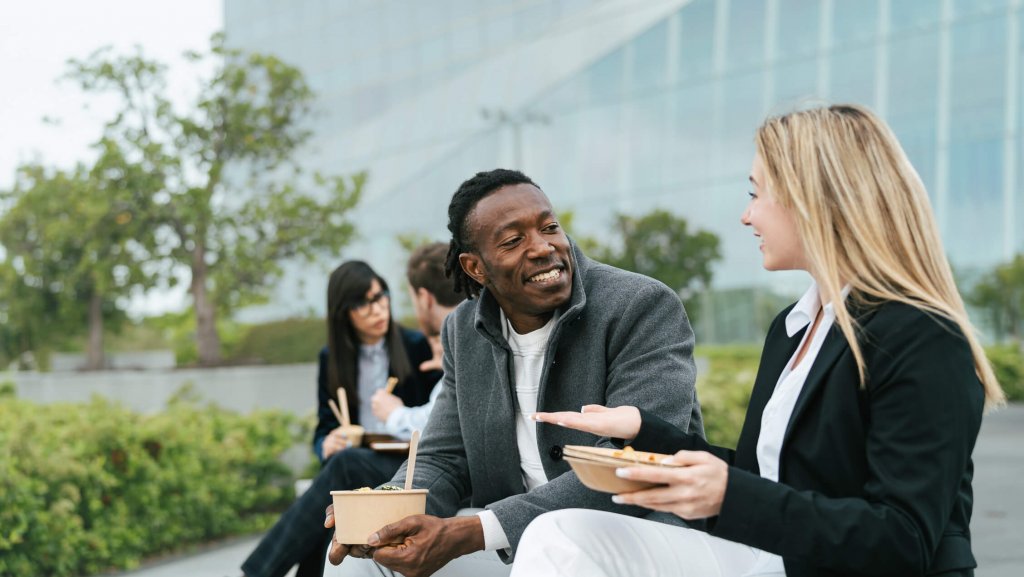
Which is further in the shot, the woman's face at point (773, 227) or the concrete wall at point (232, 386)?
the concrete wall at point (232, 386)

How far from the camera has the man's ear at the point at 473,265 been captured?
10.4ft

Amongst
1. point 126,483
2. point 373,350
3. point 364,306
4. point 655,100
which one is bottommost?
point 126,483

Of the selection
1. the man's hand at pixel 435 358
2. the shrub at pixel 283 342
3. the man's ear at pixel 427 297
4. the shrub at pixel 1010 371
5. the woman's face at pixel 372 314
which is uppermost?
the man's ear at pixel 427 297

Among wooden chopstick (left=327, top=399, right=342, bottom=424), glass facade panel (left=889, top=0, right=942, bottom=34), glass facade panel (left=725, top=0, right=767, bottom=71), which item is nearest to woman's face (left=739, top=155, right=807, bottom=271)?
wooden chopstick (left=327, top=399, right=342, bottom=424)

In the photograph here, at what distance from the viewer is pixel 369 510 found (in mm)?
2662

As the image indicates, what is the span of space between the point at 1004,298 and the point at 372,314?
21.1m

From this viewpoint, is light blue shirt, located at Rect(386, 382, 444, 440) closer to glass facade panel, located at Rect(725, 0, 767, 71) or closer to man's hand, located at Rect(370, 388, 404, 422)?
man's hand, located at Rect(370, 388, 404, 422)

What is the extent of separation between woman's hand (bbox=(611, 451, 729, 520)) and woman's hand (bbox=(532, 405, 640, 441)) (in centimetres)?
38

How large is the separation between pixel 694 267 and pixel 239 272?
1042 centimetres

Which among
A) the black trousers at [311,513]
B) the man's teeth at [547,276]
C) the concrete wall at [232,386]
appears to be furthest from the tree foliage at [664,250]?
the man's teeth at [547,276]

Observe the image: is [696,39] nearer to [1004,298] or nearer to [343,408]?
[1004,298]

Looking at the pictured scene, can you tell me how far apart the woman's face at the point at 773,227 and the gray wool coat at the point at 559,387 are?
0.69 metres

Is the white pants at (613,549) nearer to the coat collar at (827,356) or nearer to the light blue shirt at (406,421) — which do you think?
the coat collar at (827,356)

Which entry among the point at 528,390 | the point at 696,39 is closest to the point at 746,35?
the point at 696,39
